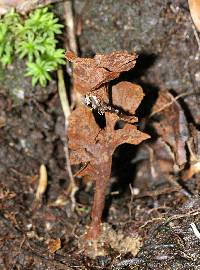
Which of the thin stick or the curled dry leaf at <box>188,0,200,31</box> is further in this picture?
the thin stick

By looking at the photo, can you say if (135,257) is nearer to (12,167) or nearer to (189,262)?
(189,262)

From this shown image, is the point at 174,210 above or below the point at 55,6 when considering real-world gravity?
below

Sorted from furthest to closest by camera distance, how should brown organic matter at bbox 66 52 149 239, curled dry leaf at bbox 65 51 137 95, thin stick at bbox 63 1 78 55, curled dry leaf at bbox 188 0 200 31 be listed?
thin stick at bbox 63 1 78 55, curled dry leaf at bbox 188 0 200 31, brown organic matter at bbox 66 52 149 239, curled dry leaf at bbox 65 51 137 95

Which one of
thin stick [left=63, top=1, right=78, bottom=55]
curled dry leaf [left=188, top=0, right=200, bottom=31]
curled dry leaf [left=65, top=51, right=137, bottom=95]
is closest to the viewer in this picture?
curled dry leaf [left=65, top=51, right=137, bottom=95]

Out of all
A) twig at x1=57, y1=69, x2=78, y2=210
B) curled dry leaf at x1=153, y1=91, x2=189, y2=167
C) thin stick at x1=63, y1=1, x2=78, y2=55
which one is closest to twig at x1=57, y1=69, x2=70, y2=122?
twig at x1=57, y1=69, x2=78, y2=210

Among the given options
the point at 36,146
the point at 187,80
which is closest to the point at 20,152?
the point at 36,146

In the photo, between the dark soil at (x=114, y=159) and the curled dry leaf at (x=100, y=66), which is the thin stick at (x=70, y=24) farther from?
the curled dry leaf at (x=100, y=66)

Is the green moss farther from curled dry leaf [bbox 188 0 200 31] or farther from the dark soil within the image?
curled dry leaf [bbox 188 0 200 31]
